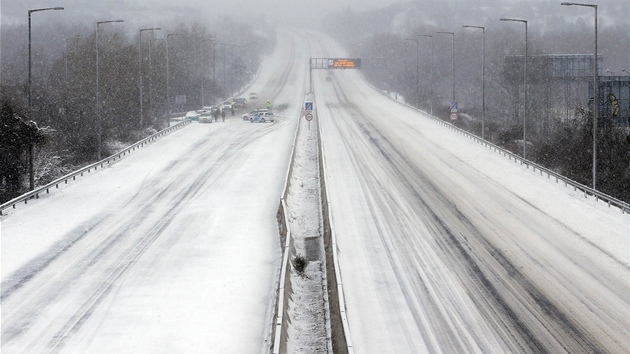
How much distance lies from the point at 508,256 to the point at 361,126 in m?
42.4

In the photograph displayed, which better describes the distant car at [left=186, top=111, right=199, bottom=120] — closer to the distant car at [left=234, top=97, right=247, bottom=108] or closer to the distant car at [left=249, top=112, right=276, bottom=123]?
the distant car at [left=249, top=112, right=276, bottom=123]

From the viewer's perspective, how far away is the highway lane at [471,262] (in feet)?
63.2

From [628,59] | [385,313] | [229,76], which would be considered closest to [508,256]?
[385,313]

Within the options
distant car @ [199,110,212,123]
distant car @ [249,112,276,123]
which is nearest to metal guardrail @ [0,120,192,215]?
distant car @ [199,110,212,123]

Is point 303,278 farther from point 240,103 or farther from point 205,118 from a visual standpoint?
point 240,103

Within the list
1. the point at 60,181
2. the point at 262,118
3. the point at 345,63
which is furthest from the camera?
→ the point at 345,63

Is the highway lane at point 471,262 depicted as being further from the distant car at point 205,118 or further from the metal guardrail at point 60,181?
the distant car at point 205,118

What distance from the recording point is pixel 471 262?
25.4 meters

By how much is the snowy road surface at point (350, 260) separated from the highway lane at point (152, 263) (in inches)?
2.9

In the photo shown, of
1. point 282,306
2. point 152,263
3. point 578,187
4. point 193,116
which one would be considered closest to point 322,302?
point 282,306

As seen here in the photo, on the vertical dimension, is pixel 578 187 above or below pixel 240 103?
below

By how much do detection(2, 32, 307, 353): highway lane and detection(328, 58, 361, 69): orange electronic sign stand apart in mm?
93702

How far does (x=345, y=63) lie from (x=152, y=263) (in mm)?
116627

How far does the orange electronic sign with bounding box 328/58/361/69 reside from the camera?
139625mm
